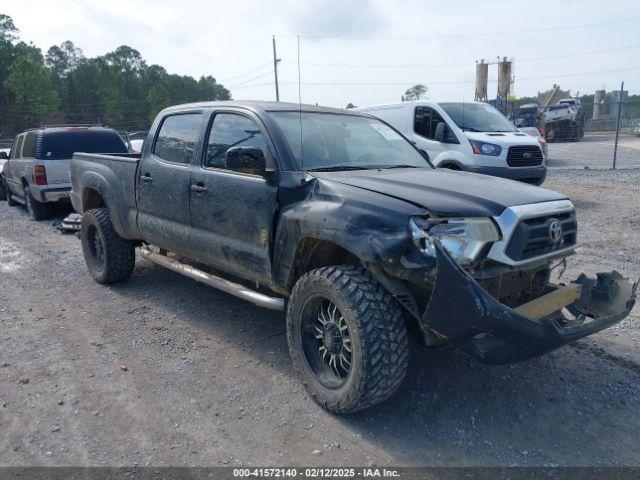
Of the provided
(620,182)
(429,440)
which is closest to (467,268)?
(429,440)

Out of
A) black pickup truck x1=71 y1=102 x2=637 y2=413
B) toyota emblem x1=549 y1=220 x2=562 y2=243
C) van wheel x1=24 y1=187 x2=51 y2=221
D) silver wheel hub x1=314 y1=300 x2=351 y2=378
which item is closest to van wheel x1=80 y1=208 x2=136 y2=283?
black pickup truck x1=71 y1=102 x2=637 y2=413

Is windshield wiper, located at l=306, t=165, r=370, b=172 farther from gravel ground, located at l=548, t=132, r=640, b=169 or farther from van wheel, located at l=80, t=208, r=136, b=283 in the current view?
gravel ground, located at l=548, t=132, r=640, b=169

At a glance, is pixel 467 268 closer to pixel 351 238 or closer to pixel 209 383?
pixel 351 238

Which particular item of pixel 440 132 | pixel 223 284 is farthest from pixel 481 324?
pixel 440 132

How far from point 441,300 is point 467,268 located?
370mm

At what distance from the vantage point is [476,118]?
10164mm

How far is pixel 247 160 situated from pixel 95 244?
318 centimetres

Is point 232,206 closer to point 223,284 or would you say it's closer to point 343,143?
point 223,284

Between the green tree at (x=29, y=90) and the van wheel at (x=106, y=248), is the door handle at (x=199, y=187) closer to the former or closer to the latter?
the van wheel at (x=106, y=248)

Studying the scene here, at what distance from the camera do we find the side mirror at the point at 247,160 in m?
3.71

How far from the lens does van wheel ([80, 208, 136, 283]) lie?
226 inches

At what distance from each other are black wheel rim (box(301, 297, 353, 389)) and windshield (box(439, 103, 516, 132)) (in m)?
7.28

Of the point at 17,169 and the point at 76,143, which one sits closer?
the point at 76,143

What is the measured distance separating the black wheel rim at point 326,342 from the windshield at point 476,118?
286 inches
